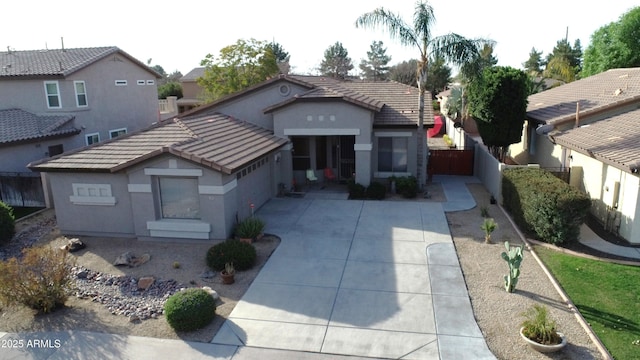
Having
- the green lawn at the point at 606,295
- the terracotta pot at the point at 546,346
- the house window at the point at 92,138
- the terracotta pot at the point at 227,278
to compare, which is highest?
the house window at the point at 92,138

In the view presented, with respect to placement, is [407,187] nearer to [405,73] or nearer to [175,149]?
[175,149]

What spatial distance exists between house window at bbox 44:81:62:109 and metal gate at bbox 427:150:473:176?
1997 cm

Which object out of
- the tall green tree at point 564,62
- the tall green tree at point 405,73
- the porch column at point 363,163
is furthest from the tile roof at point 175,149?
the tall green tree at point 405,73

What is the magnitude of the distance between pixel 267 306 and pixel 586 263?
8.68m

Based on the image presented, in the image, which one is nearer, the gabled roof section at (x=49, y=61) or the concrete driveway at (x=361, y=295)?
the concrete driveway at (x=361, y=295)

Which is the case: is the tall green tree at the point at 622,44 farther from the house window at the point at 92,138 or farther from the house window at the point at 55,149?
the house window at the point at 55,149

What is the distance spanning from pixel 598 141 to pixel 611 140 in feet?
1.62

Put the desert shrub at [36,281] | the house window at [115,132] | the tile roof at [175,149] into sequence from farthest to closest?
the house window at [115,132], the tile roof at [175,149], the desert shrub at [36,281]

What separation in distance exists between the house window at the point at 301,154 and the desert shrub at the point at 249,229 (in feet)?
24.9

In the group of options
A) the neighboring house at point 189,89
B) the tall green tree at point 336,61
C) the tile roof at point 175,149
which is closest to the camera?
the tile roof at point 175,149

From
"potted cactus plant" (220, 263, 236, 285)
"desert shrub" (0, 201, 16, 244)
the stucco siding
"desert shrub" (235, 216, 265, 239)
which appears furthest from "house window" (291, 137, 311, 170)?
"desert shrub" (0, 201, 16, 244)

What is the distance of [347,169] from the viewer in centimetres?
2212

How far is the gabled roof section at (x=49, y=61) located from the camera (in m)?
23.6

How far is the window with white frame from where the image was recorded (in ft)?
48.1
